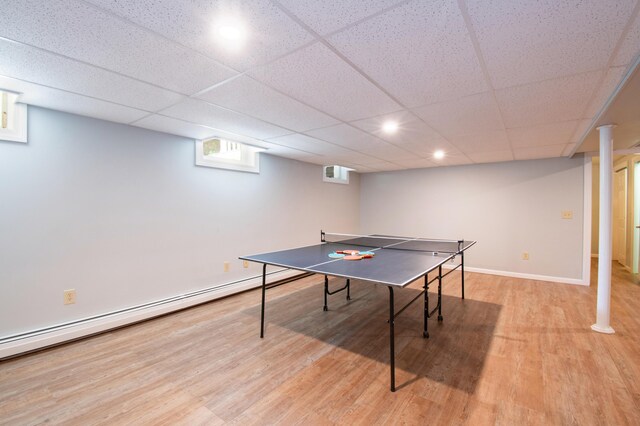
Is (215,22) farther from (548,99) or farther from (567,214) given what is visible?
(567,214)

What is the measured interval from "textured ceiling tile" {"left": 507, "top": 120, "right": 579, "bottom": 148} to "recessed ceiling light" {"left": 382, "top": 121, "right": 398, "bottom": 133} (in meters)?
1.25

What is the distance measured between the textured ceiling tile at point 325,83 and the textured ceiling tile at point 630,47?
1261 millimetres

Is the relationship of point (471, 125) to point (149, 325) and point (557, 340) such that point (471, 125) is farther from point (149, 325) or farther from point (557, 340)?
point (149, 325)

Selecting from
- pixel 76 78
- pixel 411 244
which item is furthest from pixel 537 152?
pixel 76 78

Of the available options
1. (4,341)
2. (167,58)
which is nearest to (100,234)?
(4,341)

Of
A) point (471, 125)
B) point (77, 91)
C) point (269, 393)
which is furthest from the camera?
point (471, 125)

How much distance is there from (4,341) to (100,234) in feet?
3.41

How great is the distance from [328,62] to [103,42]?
3.91ft

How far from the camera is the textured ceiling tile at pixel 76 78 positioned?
1.57 meters

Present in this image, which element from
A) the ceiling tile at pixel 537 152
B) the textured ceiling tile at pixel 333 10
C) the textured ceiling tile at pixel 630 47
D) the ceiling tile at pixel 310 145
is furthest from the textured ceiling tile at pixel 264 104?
the ceiling tile at pixel 537 152

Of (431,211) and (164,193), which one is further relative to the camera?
(431,211)

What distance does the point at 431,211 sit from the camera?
574cm

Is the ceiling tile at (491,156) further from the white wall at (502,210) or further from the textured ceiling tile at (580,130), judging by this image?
the textured ceiling tile at (580,130)

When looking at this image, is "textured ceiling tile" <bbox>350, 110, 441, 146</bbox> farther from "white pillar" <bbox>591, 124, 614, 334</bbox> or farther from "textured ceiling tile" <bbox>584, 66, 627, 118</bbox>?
"white pillar" <bbox>591, 124, 614, 334</bbox>
